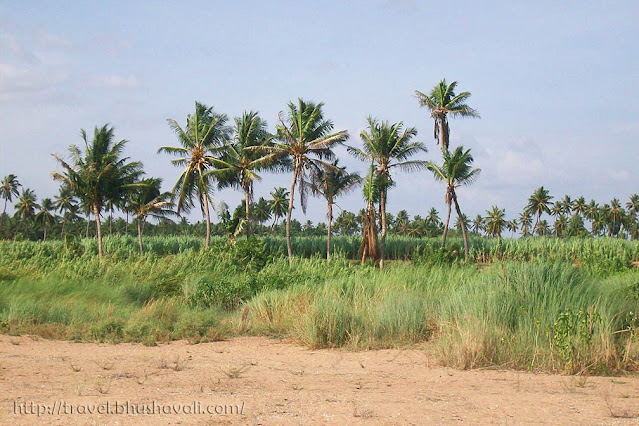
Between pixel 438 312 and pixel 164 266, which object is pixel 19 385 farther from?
pixel 164 266

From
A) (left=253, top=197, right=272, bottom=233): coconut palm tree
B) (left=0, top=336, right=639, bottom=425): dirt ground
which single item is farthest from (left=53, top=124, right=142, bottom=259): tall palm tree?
(left=253, top=197, right=272, bottom=233): coconut palm tree

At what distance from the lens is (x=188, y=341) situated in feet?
34.4

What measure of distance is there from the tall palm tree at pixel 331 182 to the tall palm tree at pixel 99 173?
1040 cm

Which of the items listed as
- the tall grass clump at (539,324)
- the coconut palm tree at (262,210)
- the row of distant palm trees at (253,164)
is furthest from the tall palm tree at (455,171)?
the coconut palm tree at (262,210)

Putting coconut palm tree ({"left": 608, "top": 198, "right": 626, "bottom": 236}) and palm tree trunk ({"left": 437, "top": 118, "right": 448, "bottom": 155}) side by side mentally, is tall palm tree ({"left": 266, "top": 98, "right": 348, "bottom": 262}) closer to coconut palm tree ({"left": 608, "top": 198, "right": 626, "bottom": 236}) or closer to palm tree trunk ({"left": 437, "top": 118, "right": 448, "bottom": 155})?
palm tree trunk ({"left": 437, "top": 118, "right": 448, "bottom": 155})

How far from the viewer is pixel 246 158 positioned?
116 ft

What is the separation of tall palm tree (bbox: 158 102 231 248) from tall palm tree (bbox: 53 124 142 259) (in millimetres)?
2825

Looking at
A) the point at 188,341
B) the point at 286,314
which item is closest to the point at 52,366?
the point at 188,341

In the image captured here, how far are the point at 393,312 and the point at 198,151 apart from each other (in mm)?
26335

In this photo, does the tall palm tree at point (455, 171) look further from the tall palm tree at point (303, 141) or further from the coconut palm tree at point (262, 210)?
the coconut palm tree at point (262, 210)

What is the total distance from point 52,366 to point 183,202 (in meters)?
27.3

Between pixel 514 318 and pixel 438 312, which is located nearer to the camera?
pixel 514 318

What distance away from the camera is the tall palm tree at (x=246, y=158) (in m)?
33.9

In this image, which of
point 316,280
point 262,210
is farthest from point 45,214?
point 316,280
